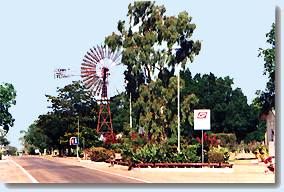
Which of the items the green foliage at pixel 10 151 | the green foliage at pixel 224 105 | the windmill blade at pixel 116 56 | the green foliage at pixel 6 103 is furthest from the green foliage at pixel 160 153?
the green foliage at pixel 6 103

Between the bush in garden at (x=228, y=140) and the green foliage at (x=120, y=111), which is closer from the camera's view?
the bush in garden at (x=228, y=140)

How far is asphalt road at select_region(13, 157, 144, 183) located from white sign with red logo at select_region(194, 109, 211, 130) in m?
2.50

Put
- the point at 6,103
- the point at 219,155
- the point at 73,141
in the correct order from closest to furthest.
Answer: the point at 6,103 < the point at 219,155 < the point at 73,141

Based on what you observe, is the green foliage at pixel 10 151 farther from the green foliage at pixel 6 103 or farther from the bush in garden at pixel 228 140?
the bush in garden at pixel 228 140

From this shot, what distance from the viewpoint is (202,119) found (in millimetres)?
20922

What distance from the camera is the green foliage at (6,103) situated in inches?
776

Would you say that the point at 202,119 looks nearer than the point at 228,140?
Yes

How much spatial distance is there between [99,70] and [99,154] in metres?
12.0

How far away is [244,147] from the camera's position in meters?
21.7

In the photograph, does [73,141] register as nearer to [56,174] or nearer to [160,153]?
[160,153]

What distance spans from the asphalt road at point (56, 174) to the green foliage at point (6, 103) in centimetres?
158

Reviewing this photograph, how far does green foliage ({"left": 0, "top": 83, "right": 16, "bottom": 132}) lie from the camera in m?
19.7

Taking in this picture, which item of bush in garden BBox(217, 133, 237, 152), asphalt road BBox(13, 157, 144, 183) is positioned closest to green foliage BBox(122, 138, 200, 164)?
bush in garden BBox(217, 133, 237, 152)

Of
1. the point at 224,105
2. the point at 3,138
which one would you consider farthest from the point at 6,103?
the point at 224,105
